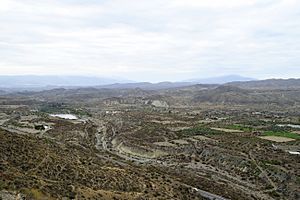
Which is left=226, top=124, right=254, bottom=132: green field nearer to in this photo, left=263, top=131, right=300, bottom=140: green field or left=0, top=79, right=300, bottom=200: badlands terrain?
left=0, top=79, right=300, bottom=200: badlands terrain

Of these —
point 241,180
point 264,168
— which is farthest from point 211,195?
point 264,168

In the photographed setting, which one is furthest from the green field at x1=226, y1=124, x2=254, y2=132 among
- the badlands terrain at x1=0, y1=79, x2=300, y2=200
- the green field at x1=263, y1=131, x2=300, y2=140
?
the green field at x1=263, y1=131, x2=300, y2=140

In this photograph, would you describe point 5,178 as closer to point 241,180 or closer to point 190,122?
point 241,180

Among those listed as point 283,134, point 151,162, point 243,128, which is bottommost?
point 151,162

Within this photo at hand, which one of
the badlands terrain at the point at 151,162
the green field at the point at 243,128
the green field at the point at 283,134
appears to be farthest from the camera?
the green field at the point at 243,128

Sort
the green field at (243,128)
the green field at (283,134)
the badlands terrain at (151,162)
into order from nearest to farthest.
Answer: the badlands terrain at (151,162), the green field at (283,134), the green field at (243,128)

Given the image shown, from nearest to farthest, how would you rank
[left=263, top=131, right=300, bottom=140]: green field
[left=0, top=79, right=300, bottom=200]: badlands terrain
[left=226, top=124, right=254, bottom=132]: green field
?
[left=0, top=79, right=300, bottom=200]: badlands terrain
[left=263, top=131, right=300, bottom=140]: green field
[left=226, top=124, right=254, bottom=132]: green field

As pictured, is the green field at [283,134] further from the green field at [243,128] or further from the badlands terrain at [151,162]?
the green field at [243,128]

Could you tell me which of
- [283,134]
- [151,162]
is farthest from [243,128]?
[151,162]

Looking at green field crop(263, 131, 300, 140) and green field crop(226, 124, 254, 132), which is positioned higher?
green field crop(263, 131, 300, 140)

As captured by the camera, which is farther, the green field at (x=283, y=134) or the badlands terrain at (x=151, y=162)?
the green field at (x=283, y=134)

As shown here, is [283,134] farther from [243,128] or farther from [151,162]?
[151,162]

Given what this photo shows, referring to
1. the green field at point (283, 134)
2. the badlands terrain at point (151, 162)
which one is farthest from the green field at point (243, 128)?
the green field at point (283, 134)
